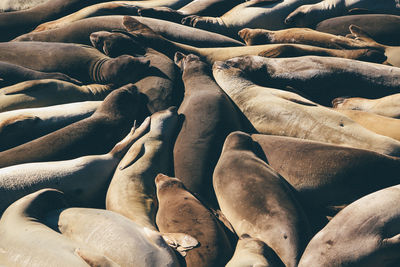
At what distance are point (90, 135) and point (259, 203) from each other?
7.60ft

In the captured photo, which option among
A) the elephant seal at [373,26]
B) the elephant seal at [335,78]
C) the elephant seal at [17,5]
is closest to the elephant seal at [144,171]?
the elephant seal at [335,78]

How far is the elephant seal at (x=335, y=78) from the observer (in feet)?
21.7

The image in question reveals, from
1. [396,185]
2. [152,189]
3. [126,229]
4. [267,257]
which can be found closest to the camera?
[267,257]

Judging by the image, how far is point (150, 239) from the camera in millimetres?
→ 3984

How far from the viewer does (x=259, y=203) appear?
14.6 feet

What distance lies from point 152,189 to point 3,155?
1.62 m

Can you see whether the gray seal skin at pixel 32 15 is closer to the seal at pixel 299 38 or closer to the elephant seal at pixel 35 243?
the seal at pixel 299 38

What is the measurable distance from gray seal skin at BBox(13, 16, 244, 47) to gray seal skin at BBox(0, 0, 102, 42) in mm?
426

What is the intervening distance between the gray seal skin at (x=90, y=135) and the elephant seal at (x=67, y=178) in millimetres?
234

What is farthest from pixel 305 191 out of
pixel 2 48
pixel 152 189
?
pixel 2 48

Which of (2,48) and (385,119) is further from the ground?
(2,48)

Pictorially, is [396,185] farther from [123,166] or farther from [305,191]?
[123,166]

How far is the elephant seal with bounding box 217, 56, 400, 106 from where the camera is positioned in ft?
21.7

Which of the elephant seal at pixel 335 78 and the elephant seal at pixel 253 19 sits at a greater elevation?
the elephant seal at pixel 253 19
